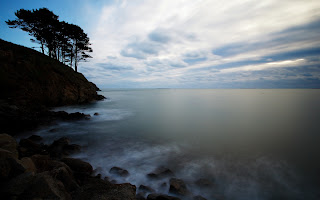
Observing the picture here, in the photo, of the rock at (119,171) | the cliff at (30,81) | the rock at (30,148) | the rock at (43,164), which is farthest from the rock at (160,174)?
the cliff at (30,81)

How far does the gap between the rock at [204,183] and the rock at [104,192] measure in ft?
9.79

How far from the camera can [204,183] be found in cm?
562

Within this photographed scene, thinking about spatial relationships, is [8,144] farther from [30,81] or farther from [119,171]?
[30,81]

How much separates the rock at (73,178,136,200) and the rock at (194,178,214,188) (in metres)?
2.99

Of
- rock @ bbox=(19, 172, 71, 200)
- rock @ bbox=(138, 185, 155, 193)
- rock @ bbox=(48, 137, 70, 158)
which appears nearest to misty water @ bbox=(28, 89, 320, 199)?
rock @ bbox=(138, 185, 155, 193)

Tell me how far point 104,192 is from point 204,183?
151 inches

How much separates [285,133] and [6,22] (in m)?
38.7

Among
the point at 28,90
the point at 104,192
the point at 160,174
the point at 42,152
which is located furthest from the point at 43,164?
the point at 28,90

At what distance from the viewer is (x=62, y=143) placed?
8289 millimetres

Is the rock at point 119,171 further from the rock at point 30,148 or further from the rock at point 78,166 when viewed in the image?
the rock at point 30,148

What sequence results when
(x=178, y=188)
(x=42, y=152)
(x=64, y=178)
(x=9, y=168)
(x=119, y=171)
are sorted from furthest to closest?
(x=42, y=152), (x=119, y=171), (x=178, y=188), (x=64, y=178), (x=9, y=168)

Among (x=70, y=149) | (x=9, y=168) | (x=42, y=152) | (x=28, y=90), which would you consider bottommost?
(x=70, y=149)

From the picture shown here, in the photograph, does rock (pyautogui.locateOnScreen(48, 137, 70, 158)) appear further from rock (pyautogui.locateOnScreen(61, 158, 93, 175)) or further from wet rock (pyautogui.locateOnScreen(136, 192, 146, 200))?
wet rock (pyautogui.locateOnScreen(136, 192, 146, 200))

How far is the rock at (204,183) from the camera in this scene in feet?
18.2
